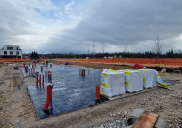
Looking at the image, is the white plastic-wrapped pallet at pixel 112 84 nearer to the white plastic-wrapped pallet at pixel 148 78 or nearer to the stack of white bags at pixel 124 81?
the stack of white bags at pixel 124 81

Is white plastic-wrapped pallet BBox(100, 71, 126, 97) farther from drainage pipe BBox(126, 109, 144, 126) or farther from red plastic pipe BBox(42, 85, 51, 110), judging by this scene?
red plastic pipe BBox(42, 85, 51, 110)

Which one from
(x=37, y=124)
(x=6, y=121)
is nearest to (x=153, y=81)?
(x=37, y=124)

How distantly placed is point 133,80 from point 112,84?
5.69ft

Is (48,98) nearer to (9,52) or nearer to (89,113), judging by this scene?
(89,113)

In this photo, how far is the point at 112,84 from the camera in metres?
6.87

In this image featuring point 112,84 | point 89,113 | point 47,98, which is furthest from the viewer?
point 112,84

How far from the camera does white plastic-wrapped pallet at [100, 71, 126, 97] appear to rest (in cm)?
684

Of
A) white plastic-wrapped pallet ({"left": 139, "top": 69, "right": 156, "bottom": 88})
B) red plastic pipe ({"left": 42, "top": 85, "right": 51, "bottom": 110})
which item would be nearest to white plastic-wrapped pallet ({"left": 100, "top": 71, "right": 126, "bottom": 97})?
white plastic-wrapped pallet ({"left": 139, "top": 69, "right": 156, "bottom": 88})

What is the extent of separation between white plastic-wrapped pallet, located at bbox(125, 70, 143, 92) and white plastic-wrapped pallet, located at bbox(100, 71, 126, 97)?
43 centimetres

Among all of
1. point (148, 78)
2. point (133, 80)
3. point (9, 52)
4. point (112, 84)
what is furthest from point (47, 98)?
point (9, 52)

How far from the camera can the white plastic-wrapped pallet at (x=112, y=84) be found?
684 centimetres

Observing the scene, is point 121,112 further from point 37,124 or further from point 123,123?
point 37,124

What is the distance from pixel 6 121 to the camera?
14.4 ft

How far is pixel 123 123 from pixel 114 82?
113 inches
